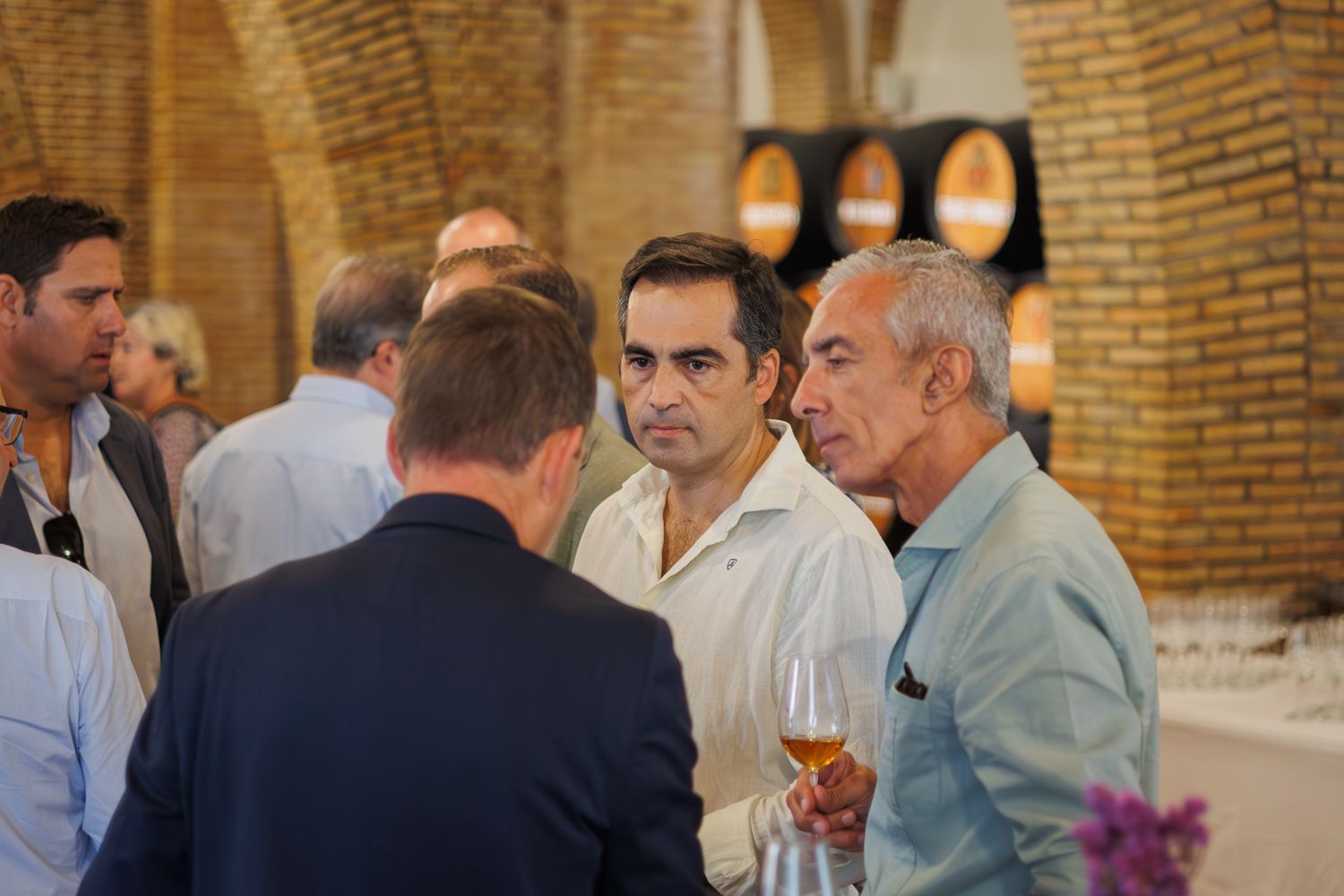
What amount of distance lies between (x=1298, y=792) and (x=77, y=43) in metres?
8.87

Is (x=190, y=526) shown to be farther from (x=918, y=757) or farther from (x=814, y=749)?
(x=918, y=757)

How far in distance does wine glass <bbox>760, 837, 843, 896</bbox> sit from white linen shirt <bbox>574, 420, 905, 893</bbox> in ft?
2.26

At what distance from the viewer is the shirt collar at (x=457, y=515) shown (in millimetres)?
1420

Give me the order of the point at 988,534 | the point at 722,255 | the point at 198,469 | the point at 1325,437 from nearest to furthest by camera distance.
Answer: the point at 988,534 → the point at 722,255 → the point at 198,469 → the point at 1325,437

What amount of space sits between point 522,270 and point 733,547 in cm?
92

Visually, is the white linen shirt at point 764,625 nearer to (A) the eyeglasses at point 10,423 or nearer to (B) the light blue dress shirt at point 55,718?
(B) the light blue dress shirt at point 55,718

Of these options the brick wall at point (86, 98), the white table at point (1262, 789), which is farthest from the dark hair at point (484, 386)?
the brick wall at point (86, 98)

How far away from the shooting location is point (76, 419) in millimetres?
2986

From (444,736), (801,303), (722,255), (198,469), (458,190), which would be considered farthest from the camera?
(458,190)

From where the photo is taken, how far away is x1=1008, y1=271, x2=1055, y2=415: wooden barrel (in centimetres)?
755

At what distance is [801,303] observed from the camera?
350cm

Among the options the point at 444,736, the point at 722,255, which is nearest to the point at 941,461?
the point at 722,255

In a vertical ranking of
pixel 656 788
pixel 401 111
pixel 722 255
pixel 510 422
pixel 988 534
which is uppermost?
pixel 401 111

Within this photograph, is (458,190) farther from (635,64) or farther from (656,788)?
(656,788)
